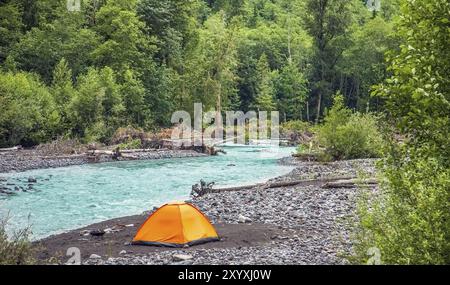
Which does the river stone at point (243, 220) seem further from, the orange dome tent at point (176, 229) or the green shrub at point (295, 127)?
the green shrub at point (295, 127)

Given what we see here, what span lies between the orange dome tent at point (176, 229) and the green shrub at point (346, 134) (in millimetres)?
18803

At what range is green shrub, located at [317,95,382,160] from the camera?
28.9 metres

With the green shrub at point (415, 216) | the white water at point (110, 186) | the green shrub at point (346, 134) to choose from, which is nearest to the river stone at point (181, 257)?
the white water at point (110, 186)

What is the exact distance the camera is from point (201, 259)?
945cm

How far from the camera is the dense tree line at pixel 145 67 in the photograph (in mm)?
38562

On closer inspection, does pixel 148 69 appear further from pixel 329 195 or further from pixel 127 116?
pixel 329 195

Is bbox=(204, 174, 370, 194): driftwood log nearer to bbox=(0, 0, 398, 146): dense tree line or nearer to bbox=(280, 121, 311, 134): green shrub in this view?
bbox=(0, 0, 398, 146): dense tree line

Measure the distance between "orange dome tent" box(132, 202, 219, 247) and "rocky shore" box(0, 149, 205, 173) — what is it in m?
17.6

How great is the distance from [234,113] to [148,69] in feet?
52.5

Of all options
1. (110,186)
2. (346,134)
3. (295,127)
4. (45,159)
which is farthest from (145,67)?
(110,186)

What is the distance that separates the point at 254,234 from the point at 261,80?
59.7m

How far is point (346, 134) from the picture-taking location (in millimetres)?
29312

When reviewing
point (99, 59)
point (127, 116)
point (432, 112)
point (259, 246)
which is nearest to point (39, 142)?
point (127, 116)

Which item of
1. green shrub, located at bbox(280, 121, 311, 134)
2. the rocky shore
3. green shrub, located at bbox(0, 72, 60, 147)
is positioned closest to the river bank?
the rocky shore
